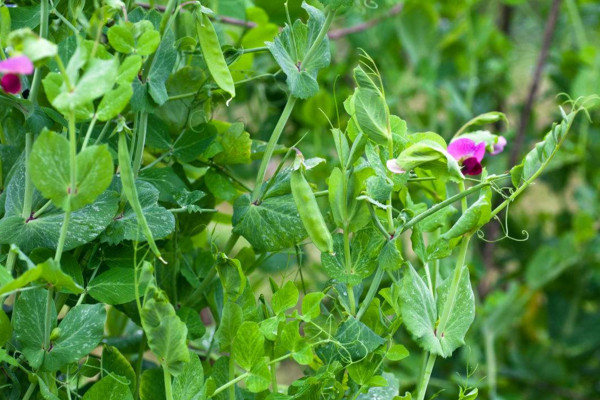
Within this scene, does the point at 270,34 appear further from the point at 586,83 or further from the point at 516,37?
the point at 516,37

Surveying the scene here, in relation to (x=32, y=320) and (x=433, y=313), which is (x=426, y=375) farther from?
(x=32, y=320)

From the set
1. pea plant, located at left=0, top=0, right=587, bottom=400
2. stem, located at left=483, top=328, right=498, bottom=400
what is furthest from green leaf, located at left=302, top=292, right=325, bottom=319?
stem, located at left=483, top=328, right=498, bottom=400

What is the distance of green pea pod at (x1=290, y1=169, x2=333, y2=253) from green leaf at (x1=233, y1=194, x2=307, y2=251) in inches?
1.2

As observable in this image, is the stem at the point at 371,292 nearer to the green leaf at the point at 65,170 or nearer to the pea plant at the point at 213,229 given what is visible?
the pea plant at the point at 213,229

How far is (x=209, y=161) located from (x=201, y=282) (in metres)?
0.06

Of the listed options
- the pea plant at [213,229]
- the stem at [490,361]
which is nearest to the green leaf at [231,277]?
the pea plant at [213,229]

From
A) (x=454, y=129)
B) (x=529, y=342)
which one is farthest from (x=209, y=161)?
(x=529, y=342)

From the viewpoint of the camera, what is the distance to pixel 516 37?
45.2 inches

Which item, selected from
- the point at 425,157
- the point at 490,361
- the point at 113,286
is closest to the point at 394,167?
the point at 425,157

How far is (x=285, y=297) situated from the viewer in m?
0.28

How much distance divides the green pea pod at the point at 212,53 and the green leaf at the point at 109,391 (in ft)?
0.38

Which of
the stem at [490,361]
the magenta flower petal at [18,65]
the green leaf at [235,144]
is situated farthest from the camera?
the stem at [490,361]

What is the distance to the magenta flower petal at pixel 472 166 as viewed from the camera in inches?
11.0

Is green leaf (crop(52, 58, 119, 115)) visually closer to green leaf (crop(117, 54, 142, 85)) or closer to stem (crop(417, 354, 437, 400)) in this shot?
green leaf (crop(117, 54, 142, 85))
